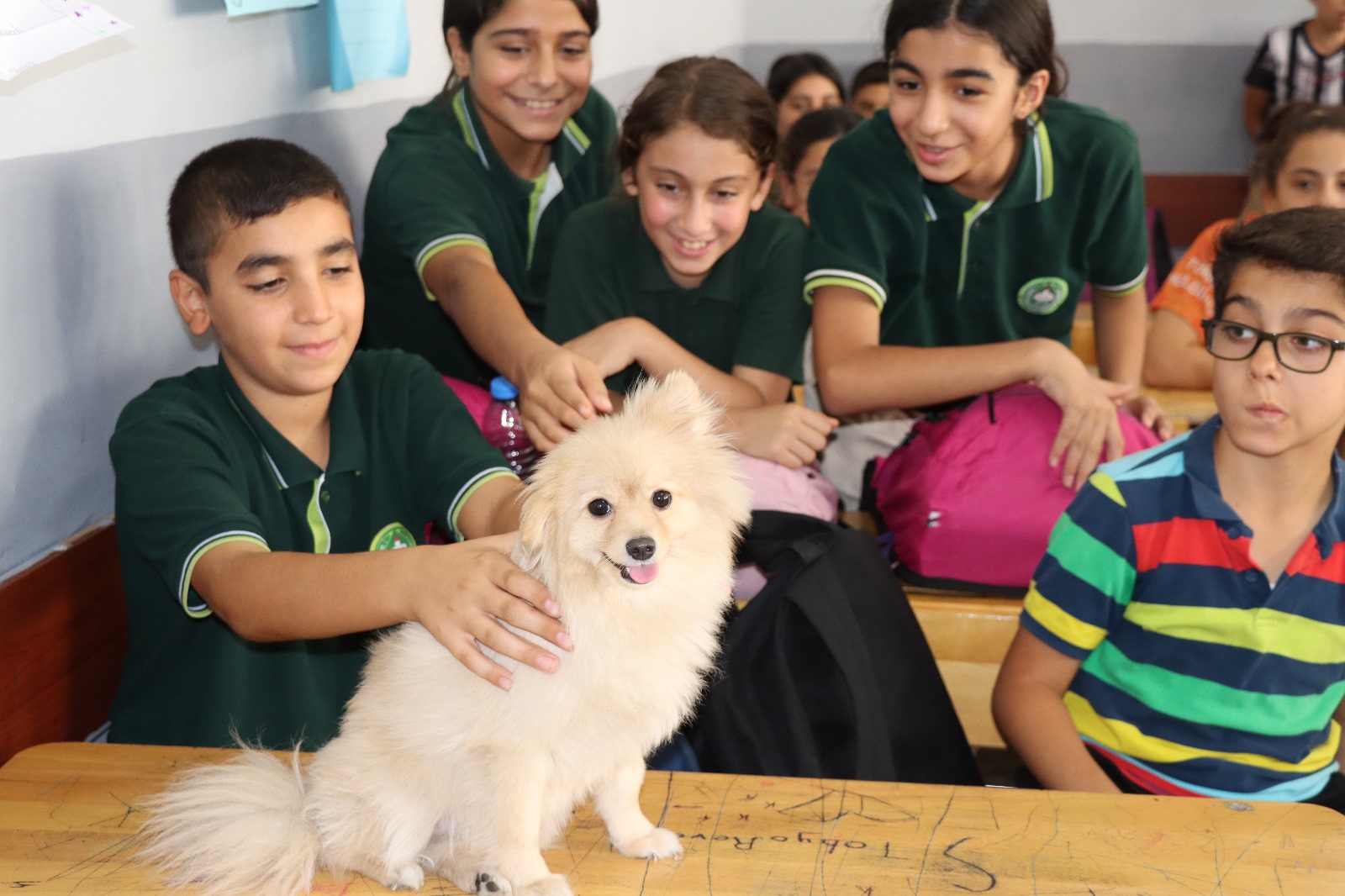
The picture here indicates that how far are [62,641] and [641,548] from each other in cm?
95

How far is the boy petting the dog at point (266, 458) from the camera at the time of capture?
137cm

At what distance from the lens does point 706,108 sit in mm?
2061

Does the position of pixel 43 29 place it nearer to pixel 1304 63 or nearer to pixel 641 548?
pixel 641 548

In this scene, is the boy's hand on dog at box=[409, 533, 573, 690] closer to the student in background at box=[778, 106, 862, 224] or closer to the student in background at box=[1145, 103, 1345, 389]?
the student in background at box=[1145, 103, 1345, 389]

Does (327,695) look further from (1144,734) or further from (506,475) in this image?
(1144,734)

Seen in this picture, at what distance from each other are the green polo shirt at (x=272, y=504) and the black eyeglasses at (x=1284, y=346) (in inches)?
37.5

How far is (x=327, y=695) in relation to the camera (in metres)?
1.59

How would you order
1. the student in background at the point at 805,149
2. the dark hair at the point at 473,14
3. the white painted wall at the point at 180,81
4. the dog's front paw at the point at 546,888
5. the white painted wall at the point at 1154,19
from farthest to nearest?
the white painted wall at the point at 1154,19, the student in background at the point at 805,149, the dark hair at the point at 473,14, the white painted wall at the point at 180,81, the dog's front paw at the point at 546,888

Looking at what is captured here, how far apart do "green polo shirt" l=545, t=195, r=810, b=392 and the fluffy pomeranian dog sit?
1.01 metres

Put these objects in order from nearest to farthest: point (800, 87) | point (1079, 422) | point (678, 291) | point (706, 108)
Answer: point (1079, 422), point (706, 108), point (678, 291), point (800, 87)

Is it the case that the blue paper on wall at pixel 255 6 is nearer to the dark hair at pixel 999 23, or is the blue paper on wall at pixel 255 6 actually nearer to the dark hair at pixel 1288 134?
the dark hair at pixel 999 23

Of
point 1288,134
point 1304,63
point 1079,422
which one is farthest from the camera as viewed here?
point 1304,63

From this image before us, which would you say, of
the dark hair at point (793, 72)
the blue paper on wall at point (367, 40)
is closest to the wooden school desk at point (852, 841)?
the blue paper on wall at point (367, 40)

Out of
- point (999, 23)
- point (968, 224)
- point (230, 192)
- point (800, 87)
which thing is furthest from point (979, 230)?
point (800, 87)
